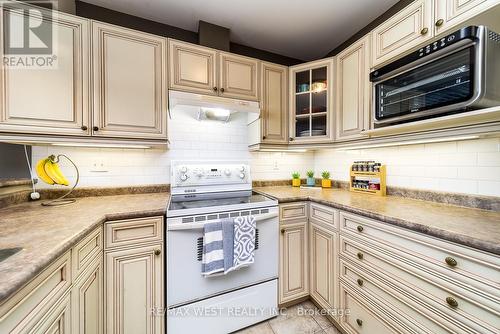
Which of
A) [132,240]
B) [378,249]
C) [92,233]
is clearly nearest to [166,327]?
[132,240]

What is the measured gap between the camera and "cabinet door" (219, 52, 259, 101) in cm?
176

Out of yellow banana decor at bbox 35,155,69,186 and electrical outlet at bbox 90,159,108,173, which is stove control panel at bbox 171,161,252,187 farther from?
yellow banana decor at bbox 35,155,69,186

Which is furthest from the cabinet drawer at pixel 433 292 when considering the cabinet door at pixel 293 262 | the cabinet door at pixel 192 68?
the cabinet door at pixel 192 68

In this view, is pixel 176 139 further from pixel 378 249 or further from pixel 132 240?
pixel 378 249

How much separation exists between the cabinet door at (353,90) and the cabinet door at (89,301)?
6.52 feet

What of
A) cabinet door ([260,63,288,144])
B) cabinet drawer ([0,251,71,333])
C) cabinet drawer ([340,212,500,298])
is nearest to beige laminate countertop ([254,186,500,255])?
cabinet drawer ([340,212,500,298])

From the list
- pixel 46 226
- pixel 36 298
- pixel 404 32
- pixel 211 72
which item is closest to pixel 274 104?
pixel 211 72

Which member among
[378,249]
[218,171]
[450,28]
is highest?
[450,28]

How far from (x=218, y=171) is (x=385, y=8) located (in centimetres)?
207

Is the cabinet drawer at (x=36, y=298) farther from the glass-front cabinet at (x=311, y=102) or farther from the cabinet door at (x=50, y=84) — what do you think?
the glass-front cabinet at (x=311, y=102)

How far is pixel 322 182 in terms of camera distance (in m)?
2.24

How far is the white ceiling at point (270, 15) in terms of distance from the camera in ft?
5.41

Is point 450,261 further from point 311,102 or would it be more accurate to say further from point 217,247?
point 311,102

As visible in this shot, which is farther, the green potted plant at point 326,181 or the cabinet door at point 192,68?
the green potted plant at point 326,181
